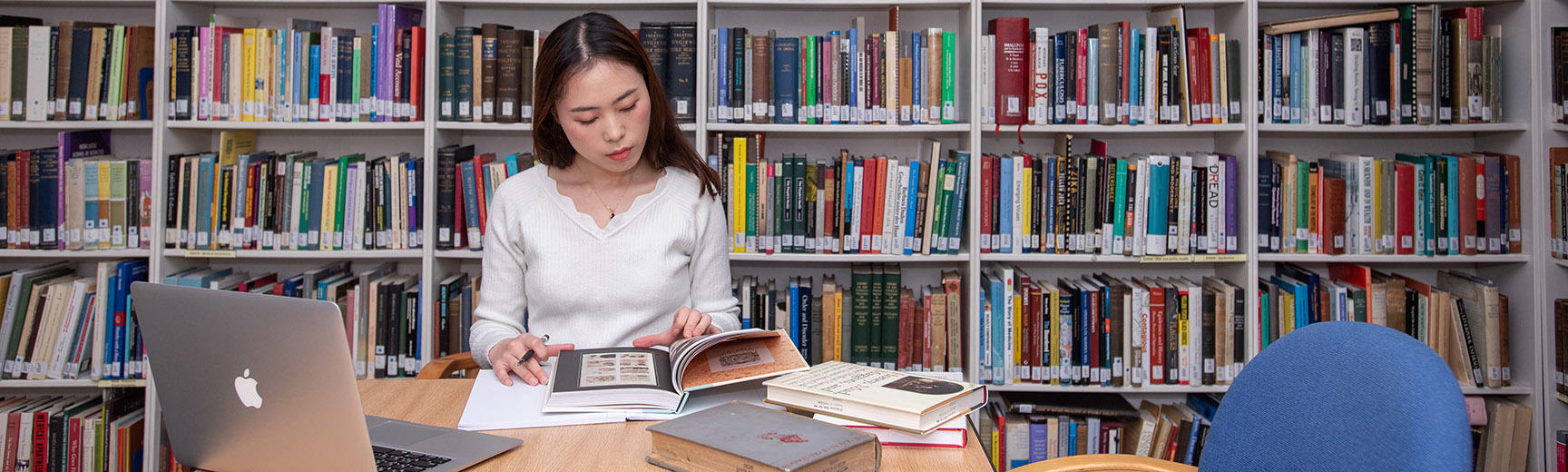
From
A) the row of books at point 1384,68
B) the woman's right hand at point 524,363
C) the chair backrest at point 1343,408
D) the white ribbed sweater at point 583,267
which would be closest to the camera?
the chair backrest at point 1343,408

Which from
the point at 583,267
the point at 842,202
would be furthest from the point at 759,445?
the point at 842,202

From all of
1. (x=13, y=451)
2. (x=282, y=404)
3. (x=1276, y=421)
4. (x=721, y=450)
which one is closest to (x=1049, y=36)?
(x=1276, y=421)

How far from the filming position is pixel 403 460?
1181 millimetres

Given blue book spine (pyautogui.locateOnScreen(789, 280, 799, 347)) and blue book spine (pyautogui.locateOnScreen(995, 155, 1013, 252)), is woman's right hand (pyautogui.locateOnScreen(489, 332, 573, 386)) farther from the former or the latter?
blue book spine (pyautogui.locateOnScreen(995, 155, 1013, 252))

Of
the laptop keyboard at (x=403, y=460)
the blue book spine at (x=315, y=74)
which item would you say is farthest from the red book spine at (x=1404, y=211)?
the blue book spine at (x=315, y=74)

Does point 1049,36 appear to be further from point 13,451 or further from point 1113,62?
point 13,451

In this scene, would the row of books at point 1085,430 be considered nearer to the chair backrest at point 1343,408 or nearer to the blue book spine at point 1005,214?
the blue book spine at point 1005,214

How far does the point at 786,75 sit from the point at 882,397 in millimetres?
1654

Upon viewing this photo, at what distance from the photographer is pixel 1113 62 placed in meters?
2.74

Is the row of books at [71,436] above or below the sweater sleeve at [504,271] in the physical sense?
below

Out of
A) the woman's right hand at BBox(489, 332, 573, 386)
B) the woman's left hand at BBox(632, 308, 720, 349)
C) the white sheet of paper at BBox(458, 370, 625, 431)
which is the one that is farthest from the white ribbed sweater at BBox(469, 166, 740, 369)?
the white sheet of paper at BBox(458, 370, 625, 431)

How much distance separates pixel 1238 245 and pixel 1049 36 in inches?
29.4

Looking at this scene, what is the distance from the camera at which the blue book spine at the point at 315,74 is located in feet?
9.20

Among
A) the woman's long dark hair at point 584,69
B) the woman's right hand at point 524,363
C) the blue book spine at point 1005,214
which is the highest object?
the woman's long dark hair at point 584,69
